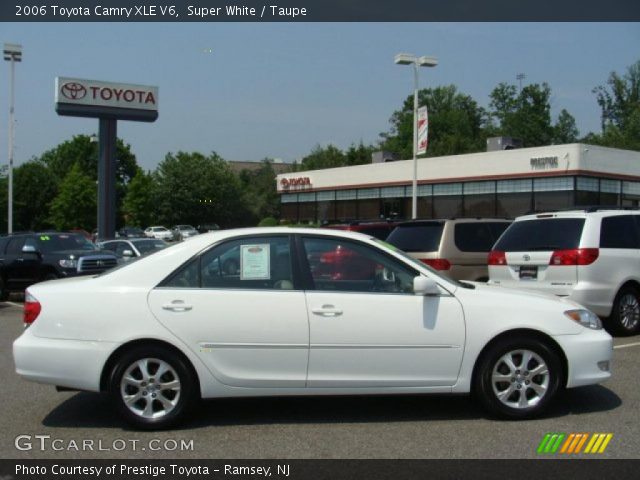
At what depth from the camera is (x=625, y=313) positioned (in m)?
10.1

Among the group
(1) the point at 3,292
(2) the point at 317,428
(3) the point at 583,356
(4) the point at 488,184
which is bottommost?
(2) the point at 317,428

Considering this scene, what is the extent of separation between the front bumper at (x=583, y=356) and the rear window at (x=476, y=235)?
623 cm

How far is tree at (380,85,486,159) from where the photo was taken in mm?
82250

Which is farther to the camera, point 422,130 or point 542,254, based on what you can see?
point 422,130

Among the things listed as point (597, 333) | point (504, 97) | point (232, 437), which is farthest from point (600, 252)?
point (504, 97)

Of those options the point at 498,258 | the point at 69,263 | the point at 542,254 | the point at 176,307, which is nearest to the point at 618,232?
the point at 542,254

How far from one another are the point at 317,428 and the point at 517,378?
1689 mm

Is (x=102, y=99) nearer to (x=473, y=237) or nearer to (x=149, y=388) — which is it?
(x=473, y=237)

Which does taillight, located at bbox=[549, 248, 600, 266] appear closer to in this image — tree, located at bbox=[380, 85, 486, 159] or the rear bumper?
the rear bumper

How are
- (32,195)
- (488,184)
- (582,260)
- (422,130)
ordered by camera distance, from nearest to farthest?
(582,260) → (422,130) → (488,184) → (32,195)

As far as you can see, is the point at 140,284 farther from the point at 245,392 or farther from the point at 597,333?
the point at 597,333

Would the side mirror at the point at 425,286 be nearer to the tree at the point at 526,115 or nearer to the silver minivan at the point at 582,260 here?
the silver minivan at the point at 582,260

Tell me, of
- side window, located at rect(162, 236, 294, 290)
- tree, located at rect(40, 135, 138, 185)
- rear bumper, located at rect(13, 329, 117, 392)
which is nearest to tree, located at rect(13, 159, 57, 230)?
tree, located at rect(40, 135, 138, 185)

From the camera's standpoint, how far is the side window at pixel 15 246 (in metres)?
16.1
